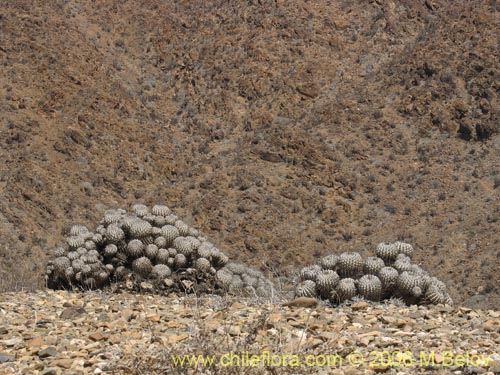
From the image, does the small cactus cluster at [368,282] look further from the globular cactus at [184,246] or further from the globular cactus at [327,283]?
the globular cactus at [184,246]

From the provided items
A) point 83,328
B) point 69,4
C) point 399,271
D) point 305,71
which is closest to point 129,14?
point 69,4

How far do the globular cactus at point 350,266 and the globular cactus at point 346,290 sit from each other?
0.44 m

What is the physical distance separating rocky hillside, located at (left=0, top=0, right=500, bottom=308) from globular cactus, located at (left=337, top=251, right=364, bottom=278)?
10.7 meters

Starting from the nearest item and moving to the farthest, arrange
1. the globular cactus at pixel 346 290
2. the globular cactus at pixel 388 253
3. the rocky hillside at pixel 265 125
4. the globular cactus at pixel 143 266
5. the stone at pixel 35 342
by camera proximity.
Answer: the stone at pixel 35 342
the globular cactus at pixel 346 290
the globular cactus at pixel 388 253
the globular cactus at pixel 143 266
the rocky hillside at pixel 265 125

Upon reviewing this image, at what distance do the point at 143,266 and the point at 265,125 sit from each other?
20.7 m

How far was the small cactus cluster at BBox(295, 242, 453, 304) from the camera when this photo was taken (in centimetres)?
826

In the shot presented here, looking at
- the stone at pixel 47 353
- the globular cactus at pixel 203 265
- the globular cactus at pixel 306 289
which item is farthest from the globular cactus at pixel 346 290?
the stone at pixel 47 353

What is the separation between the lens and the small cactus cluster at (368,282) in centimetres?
826

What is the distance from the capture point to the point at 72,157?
25672mm

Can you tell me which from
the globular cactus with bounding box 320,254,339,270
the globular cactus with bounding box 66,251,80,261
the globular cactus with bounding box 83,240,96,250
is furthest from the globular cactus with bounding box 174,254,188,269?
the globular cactus with bounding box 320,254,339,270

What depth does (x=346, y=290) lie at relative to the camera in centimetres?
817

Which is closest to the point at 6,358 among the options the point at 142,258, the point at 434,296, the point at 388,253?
the point at 434,296

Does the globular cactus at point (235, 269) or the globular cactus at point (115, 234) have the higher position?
the globular cactus at point (115, 234)

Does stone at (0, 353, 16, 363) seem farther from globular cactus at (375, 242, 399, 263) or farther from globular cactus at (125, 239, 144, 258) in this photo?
globular cactus at (375, 242, 399, 263)
